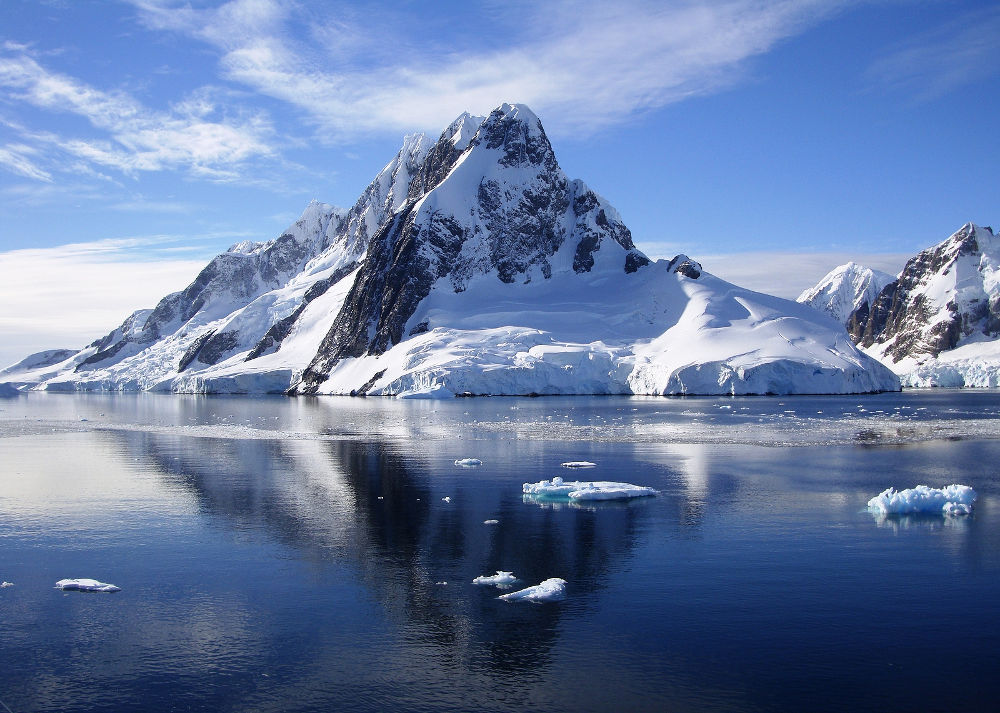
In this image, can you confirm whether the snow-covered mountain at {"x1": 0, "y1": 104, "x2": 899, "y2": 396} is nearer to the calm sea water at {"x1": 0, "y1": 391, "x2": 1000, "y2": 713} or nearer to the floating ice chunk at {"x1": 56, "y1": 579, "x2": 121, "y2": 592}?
the calm sea water at {"x1": 0, "y1": 391, "x2": 1000, "y2": 713}

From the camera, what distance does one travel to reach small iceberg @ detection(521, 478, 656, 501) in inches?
1320

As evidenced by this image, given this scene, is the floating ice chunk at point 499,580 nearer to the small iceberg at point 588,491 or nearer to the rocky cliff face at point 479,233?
the small iceberg at point 588,491

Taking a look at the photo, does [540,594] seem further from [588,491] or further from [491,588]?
[588,491]

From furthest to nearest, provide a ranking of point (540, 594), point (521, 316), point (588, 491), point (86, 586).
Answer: point (521, 316)
point (588, 491)
point (86, 586)
point (540, 594)

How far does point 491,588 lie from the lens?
21875 mm

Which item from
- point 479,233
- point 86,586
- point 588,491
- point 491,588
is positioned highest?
point 479,233

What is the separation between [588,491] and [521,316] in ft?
384

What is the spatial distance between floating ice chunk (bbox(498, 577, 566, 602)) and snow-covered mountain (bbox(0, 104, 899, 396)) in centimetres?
9691

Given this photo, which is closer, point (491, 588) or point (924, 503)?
point (491, 588)

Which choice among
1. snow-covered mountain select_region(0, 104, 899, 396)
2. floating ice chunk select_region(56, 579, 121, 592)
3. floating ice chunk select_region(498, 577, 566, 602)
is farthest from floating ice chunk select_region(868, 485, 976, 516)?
snow-covered mountain select_region(0, 104, 899, 396)

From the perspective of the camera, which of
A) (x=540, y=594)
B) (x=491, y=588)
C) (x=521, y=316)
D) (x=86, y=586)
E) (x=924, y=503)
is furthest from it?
(x=521, y=316)

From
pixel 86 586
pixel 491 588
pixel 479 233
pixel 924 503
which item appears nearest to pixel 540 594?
pixel 491 588

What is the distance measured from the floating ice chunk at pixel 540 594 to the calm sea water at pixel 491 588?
601 mm

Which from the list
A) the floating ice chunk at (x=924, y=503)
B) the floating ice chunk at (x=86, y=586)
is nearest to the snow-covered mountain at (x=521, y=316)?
the floating ice chunk at (x=924, y=503)
